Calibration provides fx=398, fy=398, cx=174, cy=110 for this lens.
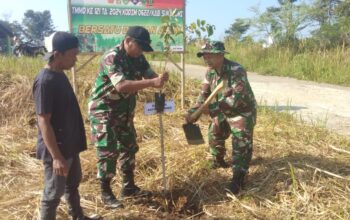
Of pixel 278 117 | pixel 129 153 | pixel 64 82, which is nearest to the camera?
pixel 64 82

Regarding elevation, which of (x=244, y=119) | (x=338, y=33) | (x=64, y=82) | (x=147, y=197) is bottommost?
(x=147, y=197)

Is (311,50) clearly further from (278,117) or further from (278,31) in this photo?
(278,117)

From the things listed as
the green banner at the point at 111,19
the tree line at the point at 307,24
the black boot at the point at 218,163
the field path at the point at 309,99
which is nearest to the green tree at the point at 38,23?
the tree line at the point at 307,24

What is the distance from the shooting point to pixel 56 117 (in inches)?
114

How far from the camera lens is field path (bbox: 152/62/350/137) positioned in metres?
6.71

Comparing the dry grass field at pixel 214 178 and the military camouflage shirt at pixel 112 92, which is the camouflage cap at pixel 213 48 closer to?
the military camouflage shirt at pixel 112 92

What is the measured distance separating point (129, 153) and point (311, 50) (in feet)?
37.0

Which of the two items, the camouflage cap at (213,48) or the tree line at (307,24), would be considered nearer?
the camouflage cap at (213,48)

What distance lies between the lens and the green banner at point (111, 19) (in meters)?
6.28

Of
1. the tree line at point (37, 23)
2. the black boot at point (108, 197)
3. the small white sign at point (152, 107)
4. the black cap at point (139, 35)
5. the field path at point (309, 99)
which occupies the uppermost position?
the tree line at point (37, 23)

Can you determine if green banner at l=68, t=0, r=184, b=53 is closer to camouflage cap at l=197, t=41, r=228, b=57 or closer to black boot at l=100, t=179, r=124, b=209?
camouflage cap at l=197, t=41, r=228, b=57

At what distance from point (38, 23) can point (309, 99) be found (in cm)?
6055

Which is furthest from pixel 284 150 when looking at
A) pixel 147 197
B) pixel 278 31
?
pixel 278 31

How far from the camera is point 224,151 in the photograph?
453cm
